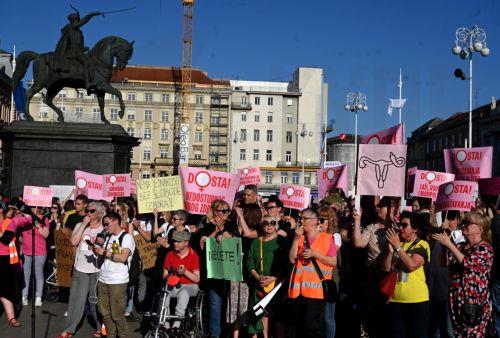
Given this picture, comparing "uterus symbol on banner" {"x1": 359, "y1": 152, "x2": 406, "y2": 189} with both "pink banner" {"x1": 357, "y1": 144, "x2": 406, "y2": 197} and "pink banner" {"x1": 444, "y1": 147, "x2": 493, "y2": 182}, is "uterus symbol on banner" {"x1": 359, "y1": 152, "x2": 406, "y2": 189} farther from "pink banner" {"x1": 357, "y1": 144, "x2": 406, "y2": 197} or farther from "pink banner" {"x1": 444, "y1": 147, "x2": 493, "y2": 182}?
"pink banner" {"x1": 444, "y1": 147, "x2": 493, "y2": 182}

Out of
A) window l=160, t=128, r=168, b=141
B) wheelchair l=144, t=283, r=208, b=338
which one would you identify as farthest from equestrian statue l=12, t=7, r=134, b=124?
window l=160, t=128, r=168, b=141

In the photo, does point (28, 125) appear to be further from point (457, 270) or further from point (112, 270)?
point (457, 270)

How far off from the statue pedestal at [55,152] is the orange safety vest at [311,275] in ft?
56.3

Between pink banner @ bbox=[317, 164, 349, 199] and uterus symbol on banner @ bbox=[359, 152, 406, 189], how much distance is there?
6.18 meters

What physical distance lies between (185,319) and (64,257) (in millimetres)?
3989

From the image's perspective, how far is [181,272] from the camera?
1002cm

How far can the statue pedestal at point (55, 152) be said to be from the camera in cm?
2525

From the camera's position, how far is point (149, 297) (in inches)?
507

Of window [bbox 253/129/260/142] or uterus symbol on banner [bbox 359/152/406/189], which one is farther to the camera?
window [bbox 253/129/260/142]

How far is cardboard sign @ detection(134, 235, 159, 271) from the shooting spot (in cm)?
1253

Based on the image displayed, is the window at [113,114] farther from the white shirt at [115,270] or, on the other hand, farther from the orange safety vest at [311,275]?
the orange safety vest at [311,275]

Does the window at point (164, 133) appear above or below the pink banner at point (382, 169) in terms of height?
above

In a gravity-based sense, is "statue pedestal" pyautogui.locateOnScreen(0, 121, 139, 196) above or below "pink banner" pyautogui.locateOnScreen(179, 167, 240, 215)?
above

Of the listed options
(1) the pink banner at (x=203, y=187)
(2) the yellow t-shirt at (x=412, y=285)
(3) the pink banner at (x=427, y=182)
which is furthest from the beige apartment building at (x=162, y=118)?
(2) the yellow t-shirt at (x=412, y=285)
